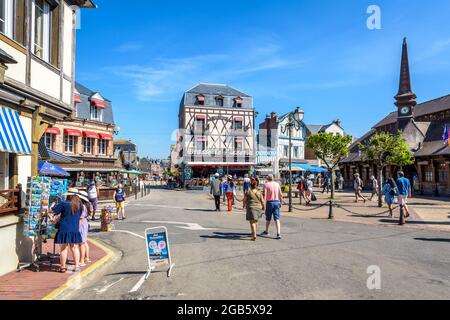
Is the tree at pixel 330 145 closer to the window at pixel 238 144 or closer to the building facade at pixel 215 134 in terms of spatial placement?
the building facade at pixel 215 134

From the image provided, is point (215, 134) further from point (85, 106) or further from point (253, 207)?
point (253, 207)

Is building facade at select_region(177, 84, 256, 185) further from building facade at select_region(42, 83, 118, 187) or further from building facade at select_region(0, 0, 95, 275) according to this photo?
building facade at select_region(0, 0, 95, 275)

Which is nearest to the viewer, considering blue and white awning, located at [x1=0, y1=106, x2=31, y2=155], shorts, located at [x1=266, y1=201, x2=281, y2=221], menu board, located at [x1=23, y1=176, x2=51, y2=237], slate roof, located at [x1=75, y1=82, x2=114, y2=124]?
blue and white awning, located at [x1=0, y1=106, x2=31, y2=155]

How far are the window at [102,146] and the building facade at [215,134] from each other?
34.5ft

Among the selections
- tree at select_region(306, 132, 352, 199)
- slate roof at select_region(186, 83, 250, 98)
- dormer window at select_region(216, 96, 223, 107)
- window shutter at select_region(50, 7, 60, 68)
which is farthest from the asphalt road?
slate roof at select_region(186, 83, 250, 98)

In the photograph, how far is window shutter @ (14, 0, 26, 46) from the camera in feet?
24.9

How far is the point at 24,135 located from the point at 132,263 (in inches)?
136

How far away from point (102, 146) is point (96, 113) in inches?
128

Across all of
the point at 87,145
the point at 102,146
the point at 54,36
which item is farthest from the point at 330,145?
the point at 102,146

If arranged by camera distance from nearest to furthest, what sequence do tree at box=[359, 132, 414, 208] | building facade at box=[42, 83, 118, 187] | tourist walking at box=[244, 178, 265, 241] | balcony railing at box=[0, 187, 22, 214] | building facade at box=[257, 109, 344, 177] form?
balcony railing at box=[0, 187, 22, 214] → tourist walking at box=[244, 178, 265, 241] → tree at box=[359, 132, 414, 208] → building facade at box=[42, 83, 118, 187] → building facade at box=[257, 109, 344, 177]

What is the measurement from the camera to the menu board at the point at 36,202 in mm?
7242

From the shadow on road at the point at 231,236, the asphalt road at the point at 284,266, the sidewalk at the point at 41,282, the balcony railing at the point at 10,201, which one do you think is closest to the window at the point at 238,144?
the asphalt road at the point at 284,266

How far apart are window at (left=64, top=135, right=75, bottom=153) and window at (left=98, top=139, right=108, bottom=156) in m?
3.09

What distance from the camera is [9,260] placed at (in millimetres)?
6887
